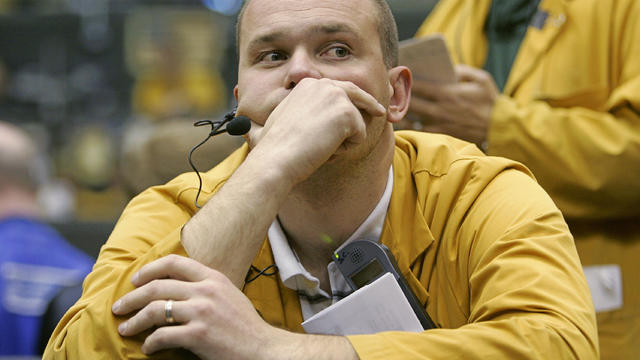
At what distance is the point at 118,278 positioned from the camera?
5.65ft

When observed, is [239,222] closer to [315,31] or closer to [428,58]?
[315,31]

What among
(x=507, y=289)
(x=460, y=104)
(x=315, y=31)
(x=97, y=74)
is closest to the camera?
(x=507, y=289)

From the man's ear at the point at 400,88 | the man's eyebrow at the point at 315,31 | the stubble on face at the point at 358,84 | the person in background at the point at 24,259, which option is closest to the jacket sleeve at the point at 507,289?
the stubble on face at the point at 358,84

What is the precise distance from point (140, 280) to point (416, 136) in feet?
2.78

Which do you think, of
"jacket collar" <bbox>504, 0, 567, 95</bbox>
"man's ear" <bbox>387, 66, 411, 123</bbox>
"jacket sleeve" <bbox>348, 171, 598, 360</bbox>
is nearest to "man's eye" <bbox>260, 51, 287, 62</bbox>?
"man's ear" <bbox>387, 66, 411, 123</bbox>

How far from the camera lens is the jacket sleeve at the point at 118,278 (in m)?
1.64

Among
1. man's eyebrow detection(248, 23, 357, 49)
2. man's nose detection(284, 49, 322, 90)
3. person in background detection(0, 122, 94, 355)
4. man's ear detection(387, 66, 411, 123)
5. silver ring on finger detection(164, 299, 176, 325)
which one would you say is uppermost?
man's eyebrow detection(248, 23, 357, 49)

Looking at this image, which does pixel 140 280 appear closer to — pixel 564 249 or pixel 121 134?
pixel 564 249

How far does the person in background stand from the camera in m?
3.46

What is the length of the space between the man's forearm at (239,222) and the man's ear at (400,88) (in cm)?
56

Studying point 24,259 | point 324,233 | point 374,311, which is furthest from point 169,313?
point 24,259

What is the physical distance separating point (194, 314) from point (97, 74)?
6.76 metres

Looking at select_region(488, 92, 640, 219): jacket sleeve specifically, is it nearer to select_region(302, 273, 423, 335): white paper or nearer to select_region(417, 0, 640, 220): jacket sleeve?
select_region(417, 0, 640, 220): jacket sleeve

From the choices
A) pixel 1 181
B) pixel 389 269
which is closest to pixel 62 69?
pixel 1 181
